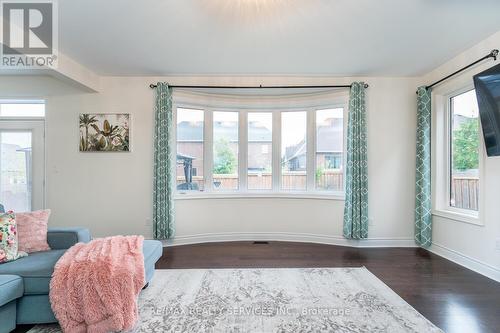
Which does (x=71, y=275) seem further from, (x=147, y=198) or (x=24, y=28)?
(x=24, y=28)

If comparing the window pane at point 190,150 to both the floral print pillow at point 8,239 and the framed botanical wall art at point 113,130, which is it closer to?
the framed botanical wall art at point 113,130

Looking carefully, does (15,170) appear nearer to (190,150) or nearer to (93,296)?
(190,150)

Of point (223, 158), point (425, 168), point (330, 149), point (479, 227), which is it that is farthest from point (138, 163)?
point (479, 227)

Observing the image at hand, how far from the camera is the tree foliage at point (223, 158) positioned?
14.3 feet

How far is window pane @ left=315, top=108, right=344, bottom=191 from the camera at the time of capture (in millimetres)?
4129

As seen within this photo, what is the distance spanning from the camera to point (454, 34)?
2.71 m

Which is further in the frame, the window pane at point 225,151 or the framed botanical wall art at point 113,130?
the window pane at point 225,151

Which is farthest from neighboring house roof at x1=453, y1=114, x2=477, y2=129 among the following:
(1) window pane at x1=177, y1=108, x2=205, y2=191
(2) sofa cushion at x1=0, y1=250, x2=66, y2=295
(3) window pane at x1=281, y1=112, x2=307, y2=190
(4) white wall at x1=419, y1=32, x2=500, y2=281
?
(2) sofa cushion at x1=0, y1=250, x2=66, y2=295

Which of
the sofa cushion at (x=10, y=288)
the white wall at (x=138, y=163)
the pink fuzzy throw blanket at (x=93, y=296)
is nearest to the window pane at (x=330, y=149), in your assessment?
the white wall at (x=138, y=163)

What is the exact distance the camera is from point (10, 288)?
1.70m

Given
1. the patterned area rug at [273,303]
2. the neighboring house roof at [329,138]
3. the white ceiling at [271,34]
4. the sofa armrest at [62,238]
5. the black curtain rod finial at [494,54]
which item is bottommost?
the patterned area rug at [273,303]

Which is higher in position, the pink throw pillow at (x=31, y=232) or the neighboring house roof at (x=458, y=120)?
the neighboring house roof at (x=458, y=120)

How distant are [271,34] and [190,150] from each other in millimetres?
2325

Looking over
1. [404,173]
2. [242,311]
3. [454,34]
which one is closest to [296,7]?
[454,34]
